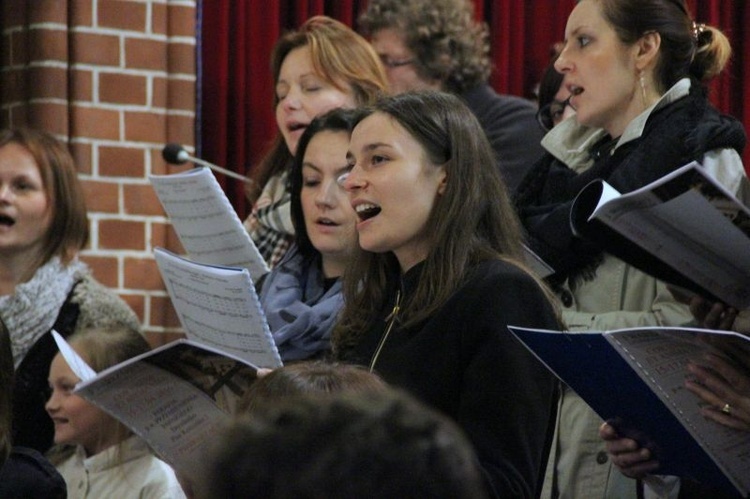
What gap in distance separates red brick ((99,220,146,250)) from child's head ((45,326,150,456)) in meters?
0.68

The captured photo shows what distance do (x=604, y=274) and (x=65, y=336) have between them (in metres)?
1.46

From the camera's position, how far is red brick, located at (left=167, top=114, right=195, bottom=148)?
3.99m

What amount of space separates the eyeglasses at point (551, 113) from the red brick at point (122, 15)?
4.14 feet

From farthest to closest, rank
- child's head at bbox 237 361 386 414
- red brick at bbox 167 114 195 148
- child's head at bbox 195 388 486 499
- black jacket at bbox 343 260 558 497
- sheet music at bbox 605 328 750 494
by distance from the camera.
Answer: red brick at bbox 167 114 195 148 → black jacket at bbox 343 260 558 497 → sheet music at bbox 605 328 750 494 → child's head at bbox 237 361 386 414 → child's head at bbox 195 388 486 499

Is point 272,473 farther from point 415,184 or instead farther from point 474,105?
point 474,105

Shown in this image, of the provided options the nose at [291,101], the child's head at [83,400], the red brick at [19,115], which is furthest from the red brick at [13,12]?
the child's head at [83,400]

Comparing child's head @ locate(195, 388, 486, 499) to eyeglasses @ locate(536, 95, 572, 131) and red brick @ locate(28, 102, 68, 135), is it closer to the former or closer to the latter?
eyeglasses @ locate(536, 95, 572, 131)

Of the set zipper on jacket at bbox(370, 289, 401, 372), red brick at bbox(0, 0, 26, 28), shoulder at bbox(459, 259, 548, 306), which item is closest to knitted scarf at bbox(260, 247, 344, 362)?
zipper on jacket at bbox(370, 289, 401, 372)

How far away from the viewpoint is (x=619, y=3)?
106 inches

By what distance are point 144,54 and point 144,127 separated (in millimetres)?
203

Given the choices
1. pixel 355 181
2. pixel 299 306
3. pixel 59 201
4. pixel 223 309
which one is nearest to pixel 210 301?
pixel 223 309

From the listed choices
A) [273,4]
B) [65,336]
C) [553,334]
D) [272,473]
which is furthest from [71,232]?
[272,473]

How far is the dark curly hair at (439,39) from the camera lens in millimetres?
3561

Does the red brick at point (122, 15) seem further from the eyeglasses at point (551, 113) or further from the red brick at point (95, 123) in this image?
the eyeglasses at point (551, 113)
